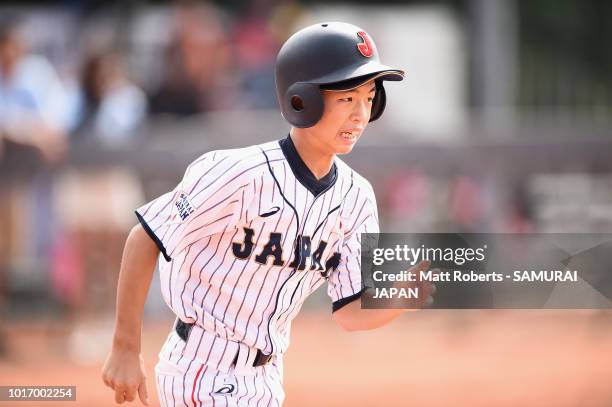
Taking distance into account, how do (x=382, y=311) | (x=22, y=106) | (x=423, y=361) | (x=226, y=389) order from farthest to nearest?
(x=22, y=106), (x=423, y=361), (x=382, y=311), (x=226, y=389)

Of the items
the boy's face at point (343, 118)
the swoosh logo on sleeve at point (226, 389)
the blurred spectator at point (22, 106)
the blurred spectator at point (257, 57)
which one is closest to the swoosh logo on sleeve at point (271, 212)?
the boy's face at point (343, 118)

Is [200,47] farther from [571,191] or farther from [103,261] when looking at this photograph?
[571,191]

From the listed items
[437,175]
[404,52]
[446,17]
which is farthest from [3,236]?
[446,17]

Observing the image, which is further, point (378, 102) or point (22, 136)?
point (22, 136)

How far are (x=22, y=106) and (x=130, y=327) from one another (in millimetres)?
5472

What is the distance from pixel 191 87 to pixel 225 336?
20.0ft

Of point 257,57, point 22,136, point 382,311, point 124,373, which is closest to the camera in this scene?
point 124,373

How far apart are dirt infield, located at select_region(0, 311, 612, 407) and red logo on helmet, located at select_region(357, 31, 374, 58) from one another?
2.73 metres

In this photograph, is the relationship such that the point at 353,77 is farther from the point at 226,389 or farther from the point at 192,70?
the point at 192,70

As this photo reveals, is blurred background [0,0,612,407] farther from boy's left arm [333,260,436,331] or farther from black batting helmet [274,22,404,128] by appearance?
black batting helmet [274,22,404,128]

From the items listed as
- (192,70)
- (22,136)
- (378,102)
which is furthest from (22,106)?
(378,102)

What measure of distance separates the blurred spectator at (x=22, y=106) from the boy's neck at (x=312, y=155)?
16.9 ft

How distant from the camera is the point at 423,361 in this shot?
7.69 meters

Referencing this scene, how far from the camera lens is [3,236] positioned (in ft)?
28.8
